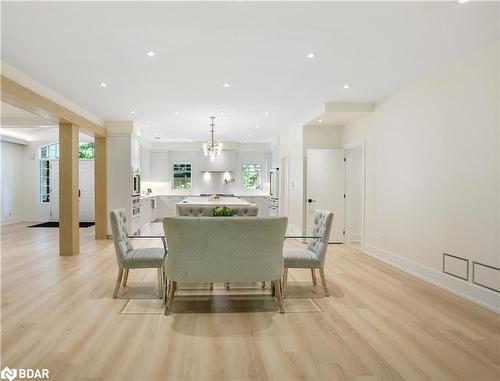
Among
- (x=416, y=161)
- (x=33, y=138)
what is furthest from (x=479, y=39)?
(x=33, y=138)

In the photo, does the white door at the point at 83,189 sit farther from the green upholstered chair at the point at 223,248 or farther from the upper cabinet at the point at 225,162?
the green upholstered chair at the point at 223,248

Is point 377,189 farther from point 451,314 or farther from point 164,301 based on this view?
point 164,301

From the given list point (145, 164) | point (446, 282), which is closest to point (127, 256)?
point (446, 282)

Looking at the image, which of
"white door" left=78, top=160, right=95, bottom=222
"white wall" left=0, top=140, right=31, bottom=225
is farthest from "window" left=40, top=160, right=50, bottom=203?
"white door" left=78, top=160, right=95, bottom=222

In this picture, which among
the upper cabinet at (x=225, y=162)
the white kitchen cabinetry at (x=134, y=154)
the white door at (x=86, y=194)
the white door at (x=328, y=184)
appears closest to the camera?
the white door at (x=328, y=184)

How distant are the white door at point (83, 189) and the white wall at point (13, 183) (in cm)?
76

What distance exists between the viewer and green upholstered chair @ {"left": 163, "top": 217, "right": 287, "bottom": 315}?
2.91 m

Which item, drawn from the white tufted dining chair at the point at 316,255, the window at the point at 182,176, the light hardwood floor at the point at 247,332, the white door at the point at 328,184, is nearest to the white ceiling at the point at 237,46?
the white door at the point at 328,184

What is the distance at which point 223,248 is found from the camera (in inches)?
117

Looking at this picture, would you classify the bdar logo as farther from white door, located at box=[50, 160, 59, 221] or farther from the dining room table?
white door, located at box=[50, 160, 59, 221]

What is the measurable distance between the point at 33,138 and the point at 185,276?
9.41 m

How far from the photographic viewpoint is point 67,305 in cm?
332

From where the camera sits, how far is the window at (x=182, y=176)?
11.0 meters

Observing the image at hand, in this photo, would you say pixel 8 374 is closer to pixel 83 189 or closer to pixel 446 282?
pixel 446 282
